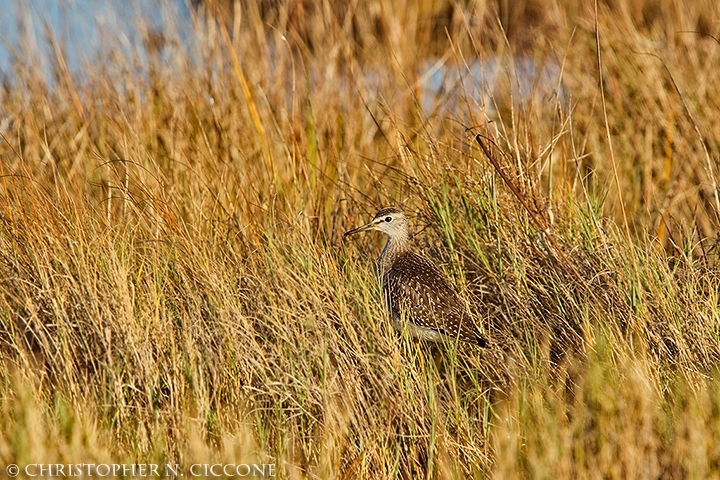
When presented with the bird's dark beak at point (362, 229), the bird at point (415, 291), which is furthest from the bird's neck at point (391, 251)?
the bird's dark beak at point (362, 229)

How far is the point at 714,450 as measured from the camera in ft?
10.1

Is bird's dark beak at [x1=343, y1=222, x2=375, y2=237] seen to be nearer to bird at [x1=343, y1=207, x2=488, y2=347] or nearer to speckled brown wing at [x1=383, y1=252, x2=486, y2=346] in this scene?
bird at [x1=343, y1=207, x2=488, y2=347]

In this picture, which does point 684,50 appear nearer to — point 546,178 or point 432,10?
point 546,178

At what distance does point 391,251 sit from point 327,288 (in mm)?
806

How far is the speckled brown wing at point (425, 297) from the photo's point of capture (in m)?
4.42

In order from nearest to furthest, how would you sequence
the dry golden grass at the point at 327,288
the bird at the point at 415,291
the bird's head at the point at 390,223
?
the dry golden grass at the point at 327,288
the bird at the point at 415,291
the bird's head at the point at 390,223

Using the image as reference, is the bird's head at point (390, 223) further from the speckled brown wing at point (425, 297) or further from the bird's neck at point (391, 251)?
the speckled brown wing at point (425, 297)

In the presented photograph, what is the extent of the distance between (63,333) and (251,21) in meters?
3.70

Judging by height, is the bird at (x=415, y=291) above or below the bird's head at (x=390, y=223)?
below

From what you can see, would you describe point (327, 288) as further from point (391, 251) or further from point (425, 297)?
point (391, 251)

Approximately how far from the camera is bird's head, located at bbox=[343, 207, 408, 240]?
483 centimetres

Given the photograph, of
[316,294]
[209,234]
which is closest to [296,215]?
[209,234]

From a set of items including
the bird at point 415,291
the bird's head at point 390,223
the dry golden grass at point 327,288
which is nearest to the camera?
the dry golden grass at point 327,288

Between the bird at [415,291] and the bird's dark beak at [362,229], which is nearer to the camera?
the bird at [415,291]
